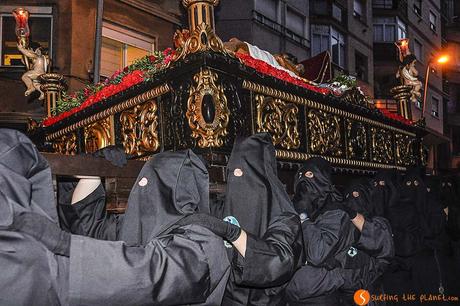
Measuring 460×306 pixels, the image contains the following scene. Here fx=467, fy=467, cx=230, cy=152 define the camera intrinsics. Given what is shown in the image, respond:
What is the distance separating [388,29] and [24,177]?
3257 centimetres

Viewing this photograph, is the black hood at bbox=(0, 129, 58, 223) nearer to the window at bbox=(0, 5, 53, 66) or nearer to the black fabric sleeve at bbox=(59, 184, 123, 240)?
the black fabric sleeve at bbox=(59, 184, 123, 240)

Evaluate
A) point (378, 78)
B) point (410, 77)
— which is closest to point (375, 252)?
point (410, 77)

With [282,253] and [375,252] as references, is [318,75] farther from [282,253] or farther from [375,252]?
[282,253]

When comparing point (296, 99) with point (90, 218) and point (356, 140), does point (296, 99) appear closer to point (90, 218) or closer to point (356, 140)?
point (356, 140)

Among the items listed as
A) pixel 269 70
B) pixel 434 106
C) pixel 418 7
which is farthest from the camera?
pixel 434 106

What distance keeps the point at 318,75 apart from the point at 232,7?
41.1 ft

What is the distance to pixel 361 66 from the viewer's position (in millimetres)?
29125

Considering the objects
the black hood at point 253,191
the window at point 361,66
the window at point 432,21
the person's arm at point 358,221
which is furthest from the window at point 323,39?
the black hood at point 253,191

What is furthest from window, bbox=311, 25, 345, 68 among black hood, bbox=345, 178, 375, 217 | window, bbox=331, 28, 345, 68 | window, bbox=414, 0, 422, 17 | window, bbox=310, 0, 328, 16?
black hood, bbox=345, 178, 375, 217

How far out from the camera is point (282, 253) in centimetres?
298

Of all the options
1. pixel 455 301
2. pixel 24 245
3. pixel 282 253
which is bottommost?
pixel 455 301

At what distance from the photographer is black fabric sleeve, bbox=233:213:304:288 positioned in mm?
A: 2877

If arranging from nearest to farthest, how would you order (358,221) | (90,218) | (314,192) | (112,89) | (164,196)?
Result: (164,196), (90,218), (314,192), (358,221), (112,89)

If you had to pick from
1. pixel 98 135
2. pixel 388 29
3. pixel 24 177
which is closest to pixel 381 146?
pixel 98 135
